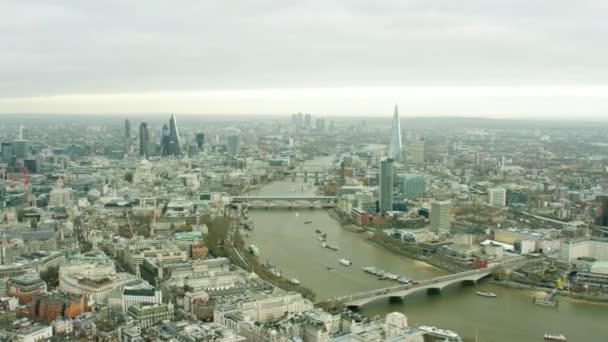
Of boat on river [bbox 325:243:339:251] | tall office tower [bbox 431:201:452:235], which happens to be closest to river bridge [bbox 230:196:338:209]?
tall office tower [bbox 431:201:452:235]

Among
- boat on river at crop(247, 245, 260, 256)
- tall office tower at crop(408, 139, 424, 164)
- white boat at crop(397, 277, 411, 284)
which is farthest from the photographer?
tall office tower at crop(408, 139, 424, 164)

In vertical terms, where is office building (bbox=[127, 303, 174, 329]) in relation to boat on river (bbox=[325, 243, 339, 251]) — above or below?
above

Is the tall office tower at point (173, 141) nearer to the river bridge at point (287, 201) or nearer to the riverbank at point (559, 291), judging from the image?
the river bridge at point (287, 201)

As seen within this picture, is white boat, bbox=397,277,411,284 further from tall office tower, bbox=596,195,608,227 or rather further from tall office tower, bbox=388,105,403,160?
tall office tower, bbox=388,105,403,160

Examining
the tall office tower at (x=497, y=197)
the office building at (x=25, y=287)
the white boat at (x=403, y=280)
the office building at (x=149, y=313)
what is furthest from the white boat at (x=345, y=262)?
the tall office tower at (x=497, y=197)

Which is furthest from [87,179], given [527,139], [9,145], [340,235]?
[527,139]

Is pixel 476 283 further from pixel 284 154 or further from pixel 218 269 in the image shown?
pixel 284 154

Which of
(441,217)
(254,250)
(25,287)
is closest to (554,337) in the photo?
(254,250)
